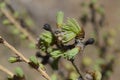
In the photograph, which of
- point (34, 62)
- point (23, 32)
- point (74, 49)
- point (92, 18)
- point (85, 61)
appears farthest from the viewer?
point (92, 18)

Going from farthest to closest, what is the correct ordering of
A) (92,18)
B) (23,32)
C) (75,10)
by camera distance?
(75,10) < (92,18) < (23,32)

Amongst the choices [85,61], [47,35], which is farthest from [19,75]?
[85,61]

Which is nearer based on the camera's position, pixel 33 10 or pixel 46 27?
pixel 46 27

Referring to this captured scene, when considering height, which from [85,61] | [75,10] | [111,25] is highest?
[75,10]

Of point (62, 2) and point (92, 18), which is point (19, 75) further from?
point (62, 2)

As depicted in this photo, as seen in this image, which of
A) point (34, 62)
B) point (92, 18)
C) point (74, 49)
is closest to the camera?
point (74, 49)

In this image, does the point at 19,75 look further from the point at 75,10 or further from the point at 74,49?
the point at 75,10

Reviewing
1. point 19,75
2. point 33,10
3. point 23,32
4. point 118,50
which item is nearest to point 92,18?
point 118,50

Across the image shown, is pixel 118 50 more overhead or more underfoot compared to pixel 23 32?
more underfoot

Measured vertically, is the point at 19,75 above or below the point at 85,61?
above
